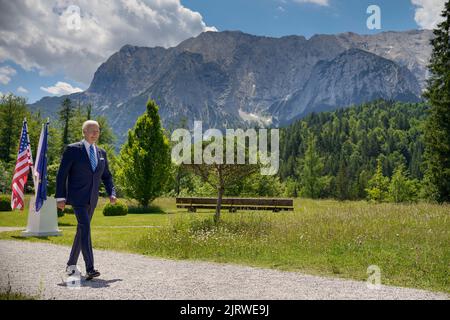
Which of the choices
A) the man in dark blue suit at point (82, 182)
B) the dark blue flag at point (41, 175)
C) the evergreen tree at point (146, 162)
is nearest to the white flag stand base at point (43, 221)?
the dark blue flag at point (41, 175)

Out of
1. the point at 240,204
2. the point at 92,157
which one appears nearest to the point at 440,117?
the point at 240,204

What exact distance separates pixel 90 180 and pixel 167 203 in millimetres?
28563

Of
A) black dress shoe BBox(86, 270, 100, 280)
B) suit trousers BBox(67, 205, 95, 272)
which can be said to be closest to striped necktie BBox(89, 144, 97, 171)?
suit trousers BBox(67, 205, 95, 272)

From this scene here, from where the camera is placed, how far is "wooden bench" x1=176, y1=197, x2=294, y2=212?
28.2 metres

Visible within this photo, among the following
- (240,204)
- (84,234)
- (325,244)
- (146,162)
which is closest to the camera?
(84,234)

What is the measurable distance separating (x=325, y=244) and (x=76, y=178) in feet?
22.3

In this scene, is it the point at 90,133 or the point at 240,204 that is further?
the point at 240,204

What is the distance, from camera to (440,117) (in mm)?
30078

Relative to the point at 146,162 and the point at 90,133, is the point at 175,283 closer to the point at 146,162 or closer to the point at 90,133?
the point at 90,133

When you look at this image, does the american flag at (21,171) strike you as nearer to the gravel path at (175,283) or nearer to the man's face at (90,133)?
the gravel path at (175,283)

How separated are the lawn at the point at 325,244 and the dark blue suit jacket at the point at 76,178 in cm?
382

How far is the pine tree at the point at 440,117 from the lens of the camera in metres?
29.4
